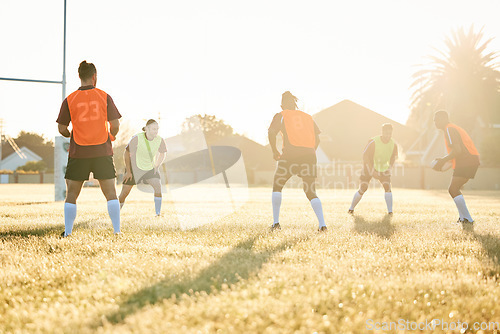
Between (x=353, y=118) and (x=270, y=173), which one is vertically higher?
(x=353, y=118)

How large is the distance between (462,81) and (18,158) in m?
74.8

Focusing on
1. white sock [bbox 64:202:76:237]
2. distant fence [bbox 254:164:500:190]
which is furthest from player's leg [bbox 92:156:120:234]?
distant fence [bbox 254:164:500:190]

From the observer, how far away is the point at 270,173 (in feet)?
139

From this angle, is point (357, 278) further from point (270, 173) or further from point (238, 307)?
point (270, 173)

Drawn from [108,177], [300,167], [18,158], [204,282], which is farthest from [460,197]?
[18,158]

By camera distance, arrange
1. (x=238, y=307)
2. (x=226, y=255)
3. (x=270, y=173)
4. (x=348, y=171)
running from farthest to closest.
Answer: (x=270, y=173) < (x=348, y=171) < (x=226, y=255) < (x=238, y=307)

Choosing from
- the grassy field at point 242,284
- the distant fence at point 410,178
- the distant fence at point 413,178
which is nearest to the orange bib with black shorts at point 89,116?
the grassy field at point 242,284

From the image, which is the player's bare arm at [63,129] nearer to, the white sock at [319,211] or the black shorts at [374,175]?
the white sock at [319,211]

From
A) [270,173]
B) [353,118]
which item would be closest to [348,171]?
[270,173]

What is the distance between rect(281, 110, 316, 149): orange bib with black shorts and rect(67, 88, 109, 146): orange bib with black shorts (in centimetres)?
253

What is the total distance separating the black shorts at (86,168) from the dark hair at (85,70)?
1040mm

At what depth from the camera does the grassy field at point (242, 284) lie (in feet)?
7.82

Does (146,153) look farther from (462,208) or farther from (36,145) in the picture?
(36,145)

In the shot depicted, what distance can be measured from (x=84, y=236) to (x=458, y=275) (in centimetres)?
428
